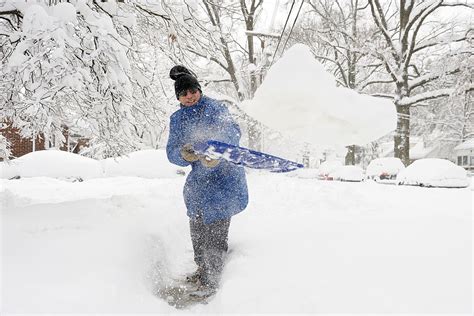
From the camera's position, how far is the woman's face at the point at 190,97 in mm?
3318

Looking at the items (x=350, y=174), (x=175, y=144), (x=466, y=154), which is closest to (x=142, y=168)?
(x=175, y=144)

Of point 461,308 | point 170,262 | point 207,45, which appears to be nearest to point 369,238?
point 461,308

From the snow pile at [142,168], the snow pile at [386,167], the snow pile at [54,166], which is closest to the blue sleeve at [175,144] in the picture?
the snow pile at [142,168]

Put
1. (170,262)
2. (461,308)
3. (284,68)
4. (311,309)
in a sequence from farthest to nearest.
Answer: (170,262), (284,68), (311,309), (461,308)

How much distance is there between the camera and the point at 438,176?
41.2 feet

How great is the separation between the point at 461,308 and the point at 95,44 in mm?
3309

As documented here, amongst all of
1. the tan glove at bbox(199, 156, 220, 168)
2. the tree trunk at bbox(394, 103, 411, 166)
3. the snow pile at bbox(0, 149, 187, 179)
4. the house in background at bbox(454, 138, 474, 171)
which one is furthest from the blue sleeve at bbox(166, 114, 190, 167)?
the house in background at bbox(454, 138, 474, 171)

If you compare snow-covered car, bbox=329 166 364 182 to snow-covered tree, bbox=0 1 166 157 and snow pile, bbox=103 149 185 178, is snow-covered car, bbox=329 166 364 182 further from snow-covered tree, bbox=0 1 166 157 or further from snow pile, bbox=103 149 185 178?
snow-covered tree, bbox=0 1 166 157

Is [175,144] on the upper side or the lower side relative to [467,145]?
lower

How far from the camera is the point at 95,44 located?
329cm

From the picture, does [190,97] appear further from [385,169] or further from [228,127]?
[385,169]

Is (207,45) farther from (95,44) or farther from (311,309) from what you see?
(311,309)

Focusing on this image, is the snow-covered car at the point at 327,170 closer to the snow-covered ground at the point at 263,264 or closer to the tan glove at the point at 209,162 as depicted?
the snow-covered ground at the point at 263,264

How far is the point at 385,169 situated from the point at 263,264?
1606 cm
